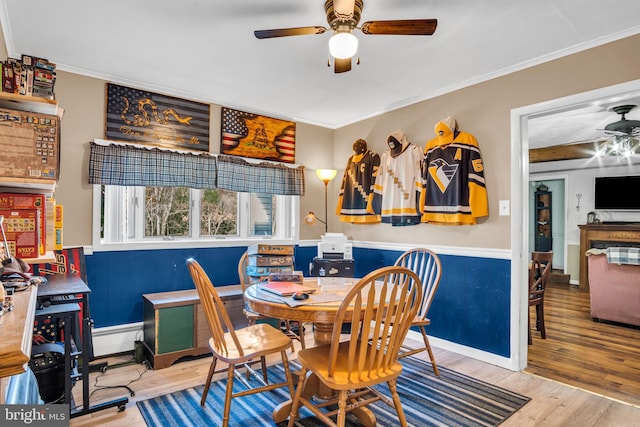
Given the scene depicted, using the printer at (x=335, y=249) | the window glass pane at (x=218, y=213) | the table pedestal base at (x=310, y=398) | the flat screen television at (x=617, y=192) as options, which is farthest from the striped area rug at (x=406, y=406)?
the flat screen television at (x=617, y=192)

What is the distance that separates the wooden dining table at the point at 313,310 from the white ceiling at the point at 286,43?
1.62 meters

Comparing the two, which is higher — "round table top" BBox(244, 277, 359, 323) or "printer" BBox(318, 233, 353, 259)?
"printer" BBox(318, 233, 353, 259)

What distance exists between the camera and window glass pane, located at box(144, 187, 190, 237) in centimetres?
346

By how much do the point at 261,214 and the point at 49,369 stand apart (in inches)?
97.2

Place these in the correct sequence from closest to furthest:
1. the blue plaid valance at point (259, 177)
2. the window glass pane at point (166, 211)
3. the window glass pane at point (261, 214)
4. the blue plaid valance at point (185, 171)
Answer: the blue plaid valance at point (185, 171) → the window glass pane at point (166, 211) → the blue plaid valance at point (259, 177) → the window glass pane at point (261, 214)

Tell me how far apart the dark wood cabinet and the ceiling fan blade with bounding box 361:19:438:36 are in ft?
21.6

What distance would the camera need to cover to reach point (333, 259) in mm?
3699

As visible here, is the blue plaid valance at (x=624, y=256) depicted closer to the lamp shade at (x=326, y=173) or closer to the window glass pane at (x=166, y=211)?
the lamp shade at (x=326, y=173)

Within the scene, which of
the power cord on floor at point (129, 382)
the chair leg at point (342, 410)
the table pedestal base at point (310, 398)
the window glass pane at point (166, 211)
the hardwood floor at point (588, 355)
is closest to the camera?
the chair leg at point (342, 410)

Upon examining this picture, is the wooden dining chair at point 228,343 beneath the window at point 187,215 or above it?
beneath

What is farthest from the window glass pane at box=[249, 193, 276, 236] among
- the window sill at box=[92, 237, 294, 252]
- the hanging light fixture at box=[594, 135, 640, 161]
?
the hanging light fixture at box=[594, 135, 640, 161]

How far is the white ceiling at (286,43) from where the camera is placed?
6.90 ft

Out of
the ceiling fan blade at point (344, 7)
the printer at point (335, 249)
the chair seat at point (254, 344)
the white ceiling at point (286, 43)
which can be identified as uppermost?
the white ceiling at point (286, 43)

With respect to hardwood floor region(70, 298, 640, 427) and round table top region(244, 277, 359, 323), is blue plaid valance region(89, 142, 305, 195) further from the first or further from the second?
round table top region(244, 277, 359, 323)
